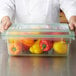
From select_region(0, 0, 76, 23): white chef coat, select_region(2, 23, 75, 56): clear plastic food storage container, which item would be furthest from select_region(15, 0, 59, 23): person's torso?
select_region(2, 23, 75, 56): clear plastic food storage container

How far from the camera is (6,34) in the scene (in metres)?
0.79

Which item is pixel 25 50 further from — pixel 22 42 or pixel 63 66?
pixel 63 66

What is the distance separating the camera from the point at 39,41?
0.78 metres

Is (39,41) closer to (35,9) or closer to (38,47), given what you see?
(38,47)

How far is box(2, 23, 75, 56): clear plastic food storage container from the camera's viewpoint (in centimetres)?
78

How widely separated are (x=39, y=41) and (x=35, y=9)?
24.8 inches

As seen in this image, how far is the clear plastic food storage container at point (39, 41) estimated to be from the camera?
30.5 inches

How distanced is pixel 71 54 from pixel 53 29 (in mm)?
121

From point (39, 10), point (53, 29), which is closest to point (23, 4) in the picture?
point (39, 10)

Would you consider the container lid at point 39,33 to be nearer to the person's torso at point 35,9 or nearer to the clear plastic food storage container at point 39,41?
the clear plastic food storage container at point 39,41

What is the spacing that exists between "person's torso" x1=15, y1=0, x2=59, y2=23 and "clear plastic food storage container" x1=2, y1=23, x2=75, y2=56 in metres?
0.59

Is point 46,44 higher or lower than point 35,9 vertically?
lower

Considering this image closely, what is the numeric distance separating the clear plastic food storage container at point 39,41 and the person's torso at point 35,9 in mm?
588

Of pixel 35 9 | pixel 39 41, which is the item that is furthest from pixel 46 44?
pixel 35 9
